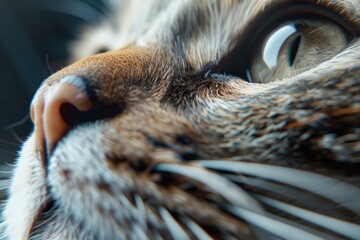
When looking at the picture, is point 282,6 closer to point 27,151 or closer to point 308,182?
point 308,182

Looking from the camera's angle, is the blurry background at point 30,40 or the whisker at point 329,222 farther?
the blurry background at point 30,40

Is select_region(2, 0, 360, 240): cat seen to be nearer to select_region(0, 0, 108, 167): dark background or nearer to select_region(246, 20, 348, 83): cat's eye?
select_region(246, 20, 348, 83): cat's eye

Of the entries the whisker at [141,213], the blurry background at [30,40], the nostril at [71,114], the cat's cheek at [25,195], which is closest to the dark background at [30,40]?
the blurry background at [30,40]

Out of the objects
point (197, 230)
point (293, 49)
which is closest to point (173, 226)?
point (197, 230)

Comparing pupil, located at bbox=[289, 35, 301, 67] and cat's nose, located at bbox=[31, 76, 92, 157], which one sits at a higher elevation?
pupil, located at bbox=[289, 35, 301, 67]

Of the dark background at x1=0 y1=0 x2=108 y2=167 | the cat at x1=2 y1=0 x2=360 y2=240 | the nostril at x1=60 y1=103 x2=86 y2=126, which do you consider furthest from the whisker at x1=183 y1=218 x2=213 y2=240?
the dark background at x1=0 y1=0 x2=108 y2=167

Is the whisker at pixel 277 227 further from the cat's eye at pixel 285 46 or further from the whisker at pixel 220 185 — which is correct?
the cat's eye at pixel 285 46
